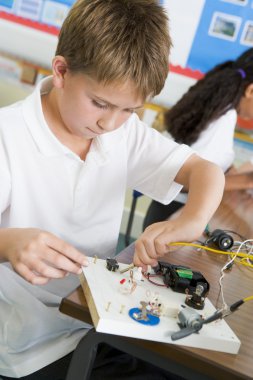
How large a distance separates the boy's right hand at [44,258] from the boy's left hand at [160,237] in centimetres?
10

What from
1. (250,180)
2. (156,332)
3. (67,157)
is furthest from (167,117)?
(156,332)

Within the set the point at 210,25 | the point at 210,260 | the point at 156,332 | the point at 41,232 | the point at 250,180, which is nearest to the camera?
the point at 156,332

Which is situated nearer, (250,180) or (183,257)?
(183,257)

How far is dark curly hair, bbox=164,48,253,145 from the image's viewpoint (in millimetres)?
1863

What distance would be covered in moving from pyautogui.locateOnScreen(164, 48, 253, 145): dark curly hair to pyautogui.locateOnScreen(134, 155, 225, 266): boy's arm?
0.83m

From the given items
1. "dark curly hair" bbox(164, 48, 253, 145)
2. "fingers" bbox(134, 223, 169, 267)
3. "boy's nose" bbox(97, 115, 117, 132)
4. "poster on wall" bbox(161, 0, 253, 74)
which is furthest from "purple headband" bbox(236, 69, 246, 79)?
"fingers" bbox(134, 223, 169, 267)

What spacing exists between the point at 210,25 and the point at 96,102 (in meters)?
1.60

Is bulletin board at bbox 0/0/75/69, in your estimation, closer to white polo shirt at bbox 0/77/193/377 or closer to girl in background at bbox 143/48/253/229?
girl in background at bbox 143/48/253/229

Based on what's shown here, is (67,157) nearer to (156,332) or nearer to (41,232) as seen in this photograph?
(41,232)

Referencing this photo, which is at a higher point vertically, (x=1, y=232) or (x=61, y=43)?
(x=61, y=43)

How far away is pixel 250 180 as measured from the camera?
Answer: 65.4 inches

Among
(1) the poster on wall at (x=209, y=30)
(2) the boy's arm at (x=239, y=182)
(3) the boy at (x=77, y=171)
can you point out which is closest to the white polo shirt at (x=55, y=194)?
(3) the boy at (x=77, y=171)

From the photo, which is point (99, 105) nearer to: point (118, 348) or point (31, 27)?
point (118, 348)

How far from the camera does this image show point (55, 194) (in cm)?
97
